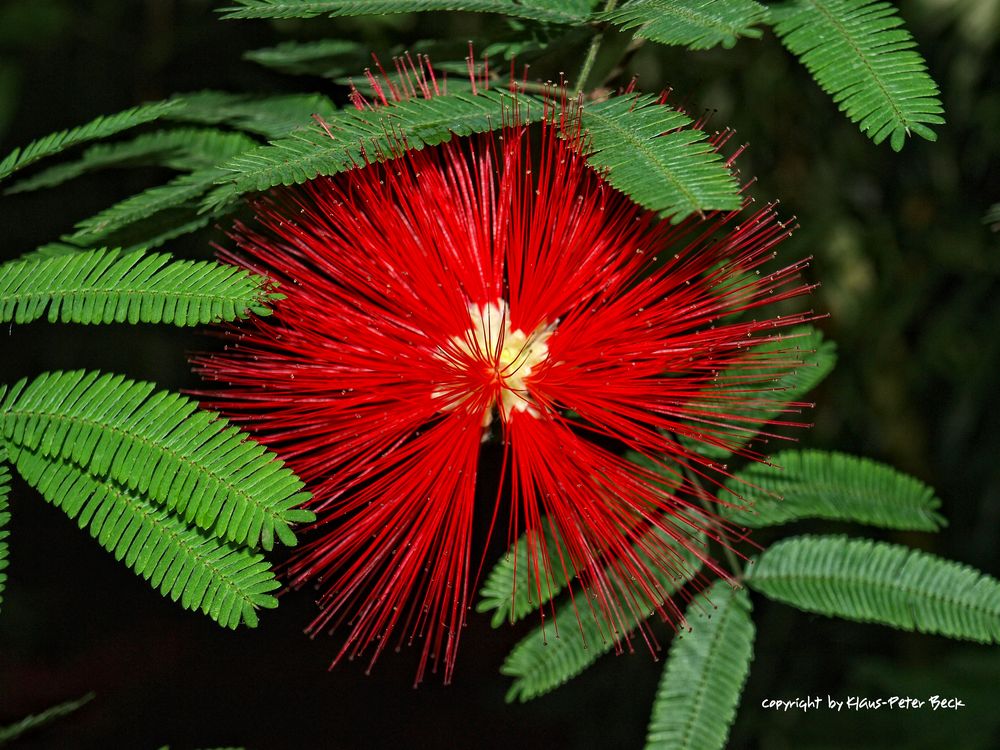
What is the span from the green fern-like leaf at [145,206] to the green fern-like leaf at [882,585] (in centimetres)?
91

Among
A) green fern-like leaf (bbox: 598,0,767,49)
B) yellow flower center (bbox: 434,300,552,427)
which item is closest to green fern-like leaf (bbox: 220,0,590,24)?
green fern-like leaf (bbox: 598,0,767,49)

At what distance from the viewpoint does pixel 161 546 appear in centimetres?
104

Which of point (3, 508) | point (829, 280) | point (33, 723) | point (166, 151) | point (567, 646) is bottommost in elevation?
point (33, 723)

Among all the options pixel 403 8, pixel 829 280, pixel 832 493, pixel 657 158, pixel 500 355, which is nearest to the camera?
pixel 657 158

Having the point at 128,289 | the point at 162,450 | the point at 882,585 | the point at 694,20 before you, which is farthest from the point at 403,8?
the point at 882,585

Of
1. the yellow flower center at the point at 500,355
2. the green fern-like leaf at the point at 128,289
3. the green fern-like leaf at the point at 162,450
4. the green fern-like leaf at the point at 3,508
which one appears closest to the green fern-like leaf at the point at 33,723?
the green fern-like leaf at the point at 3,508

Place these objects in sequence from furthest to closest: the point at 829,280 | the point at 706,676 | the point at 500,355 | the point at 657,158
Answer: the point at 829,280 → the point at 706,676 → the point at 500,355 → the point at 657,158

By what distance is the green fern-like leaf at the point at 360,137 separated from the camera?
39.2 inches

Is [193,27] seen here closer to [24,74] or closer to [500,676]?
[24,74]

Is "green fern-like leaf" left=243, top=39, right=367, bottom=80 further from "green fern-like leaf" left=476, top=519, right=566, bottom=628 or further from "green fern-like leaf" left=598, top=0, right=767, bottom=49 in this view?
"green fern-like leaf" left=476, top=519, right=566, bottom=628

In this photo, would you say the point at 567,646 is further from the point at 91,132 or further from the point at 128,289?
the point at 91,132

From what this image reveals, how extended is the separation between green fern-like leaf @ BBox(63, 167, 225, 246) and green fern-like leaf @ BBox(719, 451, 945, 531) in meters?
0.82

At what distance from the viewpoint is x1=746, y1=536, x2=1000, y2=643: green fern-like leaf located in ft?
4.27

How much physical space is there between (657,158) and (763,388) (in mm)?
480
